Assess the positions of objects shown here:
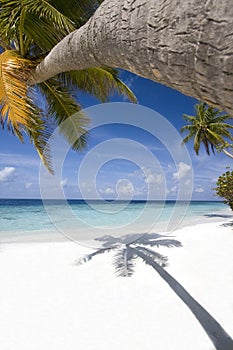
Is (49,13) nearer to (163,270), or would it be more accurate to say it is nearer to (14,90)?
(14,90)

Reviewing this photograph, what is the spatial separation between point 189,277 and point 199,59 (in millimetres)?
6610

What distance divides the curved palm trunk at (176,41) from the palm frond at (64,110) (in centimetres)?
506

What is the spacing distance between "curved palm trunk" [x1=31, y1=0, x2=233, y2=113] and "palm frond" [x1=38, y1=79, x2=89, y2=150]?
16.6 ft

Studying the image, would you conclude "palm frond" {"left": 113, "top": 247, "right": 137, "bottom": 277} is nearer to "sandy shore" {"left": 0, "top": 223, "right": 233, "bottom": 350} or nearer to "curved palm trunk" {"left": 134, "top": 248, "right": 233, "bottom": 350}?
"sandy shore" {"left": 0, "top": 223, "right": 233, "bottom": 350}

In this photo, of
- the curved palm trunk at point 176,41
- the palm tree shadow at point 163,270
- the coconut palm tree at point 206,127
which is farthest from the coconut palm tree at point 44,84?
the coconut palm tree at point 206,127

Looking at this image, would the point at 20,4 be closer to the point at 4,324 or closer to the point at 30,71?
the point at 30,71

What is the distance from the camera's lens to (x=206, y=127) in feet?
63.9

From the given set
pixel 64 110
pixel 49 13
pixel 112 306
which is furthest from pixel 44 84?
pixel 112 306

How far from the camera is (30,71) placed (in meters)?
3.91

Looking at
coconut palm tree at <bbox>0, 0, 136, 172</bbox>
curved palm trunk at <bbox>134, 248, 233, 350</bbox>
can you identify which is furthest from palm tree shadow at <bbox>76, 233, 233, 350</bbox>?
coconut palm tree at <bbox>0, 0, 136, 172</bbox>

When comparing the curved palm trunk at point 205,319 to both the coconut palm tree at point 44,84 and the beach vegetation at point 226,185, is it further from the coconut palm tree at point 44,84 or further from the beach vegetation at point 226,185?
the beach vegetation at point 226,185

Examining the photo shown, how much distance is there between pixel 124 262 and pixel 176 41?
7.39 m

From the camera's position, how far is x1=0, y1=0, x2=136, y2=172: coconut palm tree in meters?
3.84

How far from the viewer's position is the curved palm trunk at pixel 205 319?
3.89m
